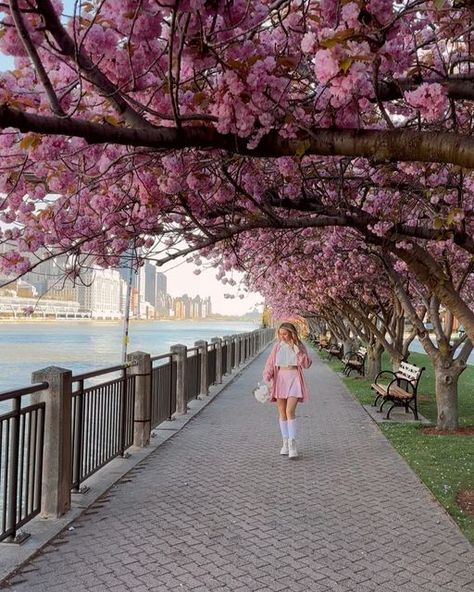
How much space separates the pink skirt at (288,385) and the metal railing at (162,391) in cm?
199

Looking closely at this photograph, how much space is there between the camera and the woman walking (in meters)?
9.03

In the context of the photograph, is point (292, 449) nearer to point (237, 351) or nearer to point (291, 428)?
point (291, 428)

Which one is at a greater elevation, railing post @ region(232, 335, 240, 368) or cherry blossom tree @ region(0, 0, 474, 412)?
cherry blossom tree @ region(0, 0, 474, 412)

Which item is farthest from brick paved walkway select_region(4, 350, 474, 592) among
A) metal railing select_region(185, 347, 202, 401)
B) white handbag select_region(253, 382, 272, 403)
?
metal railing select_region(185, 347, 202, 401)

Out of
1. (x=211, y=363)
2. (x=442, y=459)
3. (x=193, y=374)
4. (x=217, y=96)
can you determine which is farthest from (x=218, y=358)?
(x=217, y=96)

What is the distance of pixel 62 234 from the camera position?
24.0 feet

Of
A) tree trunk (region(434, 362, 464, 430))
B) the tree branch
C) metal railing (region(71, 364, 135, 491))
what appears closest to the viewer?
the tree branch

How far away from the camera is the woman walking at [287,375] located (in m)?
9.03

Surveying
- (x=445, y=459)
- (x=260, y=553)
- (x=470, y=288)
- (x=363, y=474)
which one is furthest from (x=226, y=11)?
(x=470, y=288)

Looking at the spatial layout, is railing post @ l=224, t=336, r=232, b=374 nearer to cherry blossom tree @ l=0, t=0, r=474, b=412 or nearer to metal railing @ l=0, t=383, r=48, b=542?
cherry blossom tree @ l=0, t=0, r=474, b=412

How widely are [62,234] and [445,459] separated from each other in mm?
5961

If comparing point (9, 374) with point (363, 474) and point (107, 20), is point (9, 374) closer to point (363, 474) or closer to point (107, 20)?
point (363, 474)

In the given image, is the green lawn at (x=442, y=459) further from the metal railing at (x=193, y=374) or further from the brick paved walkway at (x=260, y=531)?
the metal railing at (x=193, y=374)

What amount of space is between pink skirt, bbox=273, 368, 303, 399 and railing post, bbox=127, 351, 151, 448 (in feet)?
6.30
